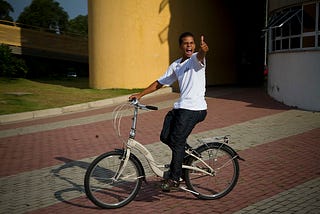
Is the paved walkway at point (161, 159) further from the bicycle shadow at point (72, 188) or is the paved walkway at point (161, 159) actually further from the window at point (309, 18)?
the window at point (309, 18)

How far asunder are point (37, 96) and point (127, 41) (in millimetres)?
5273

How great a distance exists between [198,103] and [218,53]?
18.1 m

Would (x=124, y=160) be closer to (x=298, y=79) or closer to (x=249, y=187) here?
(x=249, y=187)

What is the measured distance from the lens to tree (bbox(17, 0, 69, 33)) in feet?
226

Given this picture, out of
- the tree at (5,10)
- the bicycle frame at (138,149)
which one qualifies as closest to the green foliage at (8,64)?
the bicycle frame at (138,149)

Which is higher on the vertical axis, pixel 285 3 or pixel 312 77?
pixel 285 3

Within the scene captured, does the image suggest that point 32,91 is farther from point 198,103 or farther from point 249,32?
point 198,103

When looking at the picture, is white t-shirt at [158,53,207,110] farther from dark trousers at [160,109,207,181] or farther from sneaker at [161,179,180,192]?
sneaker at [161,179,180,192]

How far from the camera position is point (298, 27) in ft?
42.7

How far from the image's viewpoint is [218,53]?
72.7ft

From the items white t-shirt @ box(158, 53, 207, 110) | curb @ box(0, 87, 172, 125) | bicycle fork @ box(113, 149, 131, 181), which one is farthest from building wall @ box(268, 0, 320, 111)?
bicycle fork @ box(113, 149, 131, 181)

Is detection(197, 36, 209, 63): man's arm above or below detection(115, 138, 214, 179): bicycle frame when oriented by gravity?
above

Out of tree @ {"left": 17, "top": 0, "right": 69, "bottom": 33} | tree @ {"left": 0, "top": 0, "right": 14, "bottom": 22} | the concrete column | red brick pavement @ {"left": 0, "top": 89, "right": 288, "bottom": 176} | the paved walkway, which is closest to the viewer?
the paved walkway

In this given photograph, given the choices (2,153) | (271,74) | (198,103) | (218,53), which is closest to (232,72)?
→ (218,53)
